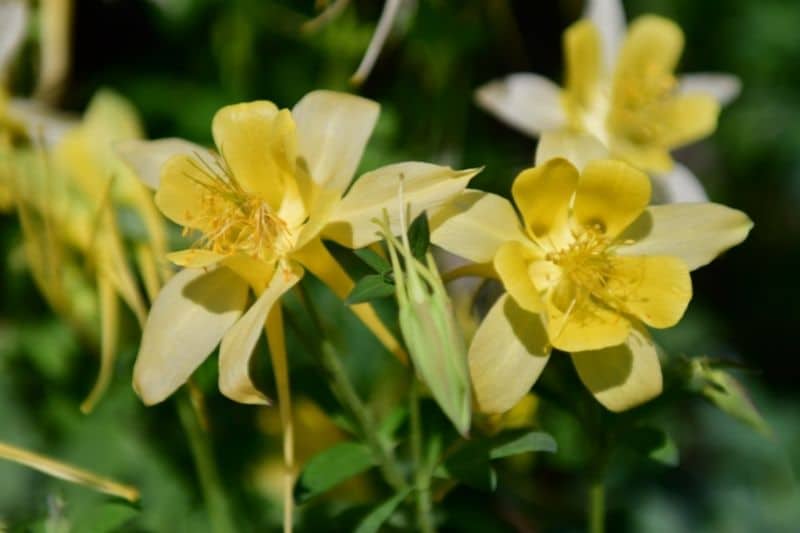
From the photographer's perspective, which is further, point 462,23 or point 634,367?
point 462,23

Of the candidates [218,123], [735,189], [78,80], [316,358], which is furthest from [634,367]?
[735,189]

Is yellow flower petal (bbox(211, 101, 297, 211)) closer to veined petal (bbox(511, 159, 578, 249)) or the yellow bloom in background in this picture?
veined petal (bbox(511, 159, 578, 249))

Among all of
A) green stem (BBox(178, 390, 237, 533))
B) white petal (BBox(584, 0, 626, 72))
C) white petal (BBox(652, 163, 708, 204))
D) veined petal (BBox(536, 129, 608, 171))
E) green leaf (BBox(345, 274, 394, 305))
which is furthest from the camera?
white petal (BBox(584, 0, 626, 72))

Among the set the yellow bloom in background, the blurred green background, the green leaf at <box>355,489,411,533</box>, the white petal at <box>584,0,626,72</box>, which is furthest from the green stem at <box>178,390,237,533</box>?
the white petal at <box>584,0,626,72</box>

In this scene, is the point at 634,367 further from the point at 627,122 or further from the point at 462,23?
the point at 462,23

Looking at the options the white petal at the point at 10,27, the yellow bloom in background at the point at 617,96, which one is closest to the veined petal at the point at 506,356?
the yellow bloom in background at the point at 617,96

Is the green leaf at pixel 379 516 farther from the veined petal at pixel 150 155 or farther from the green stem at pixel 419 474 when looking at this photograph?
the veined petal at pixel 150 155
